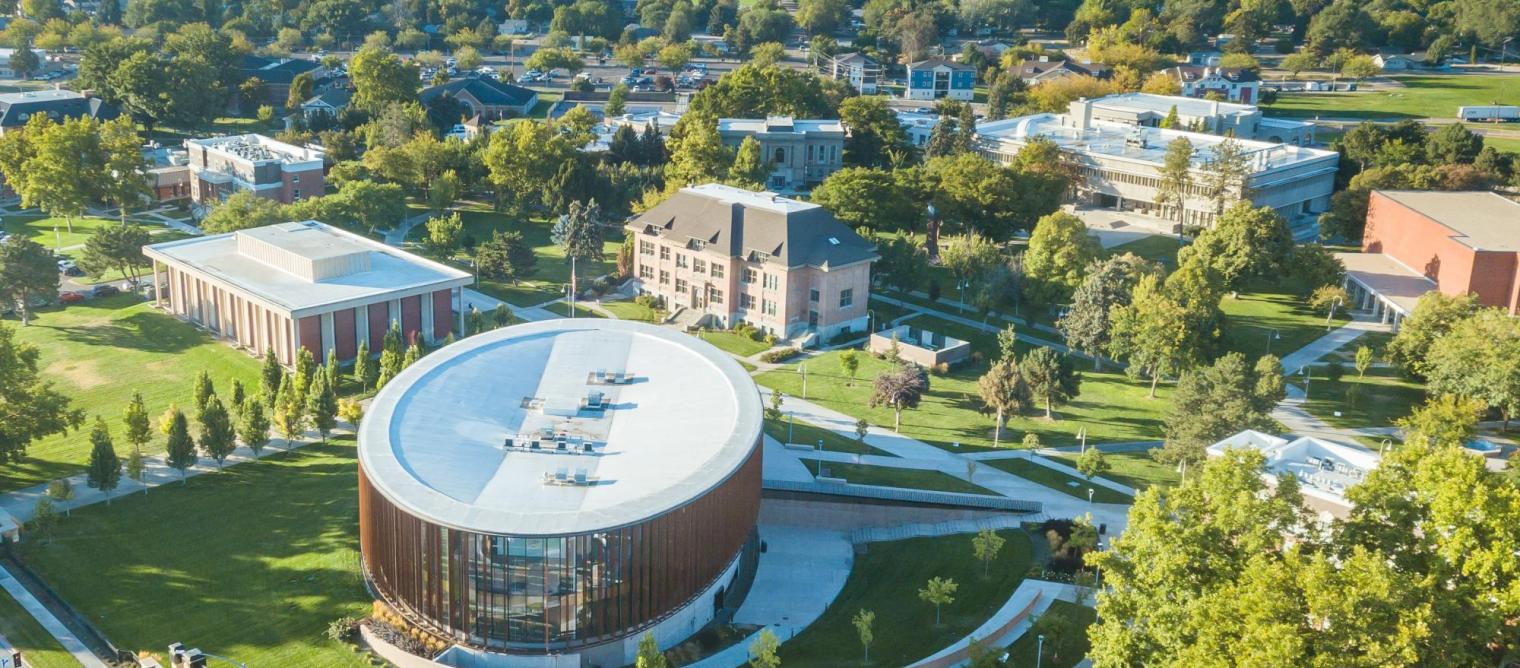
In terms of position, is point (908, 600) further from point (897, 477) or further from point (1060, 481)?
point (1060, 481)

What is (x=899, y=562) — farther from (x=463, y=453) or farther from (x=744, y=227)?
(x=744, y=227)

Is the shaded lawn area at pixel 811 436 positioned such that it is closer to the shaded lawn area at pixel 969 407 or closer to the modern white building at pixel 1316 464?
the shaded lawn area at pixel 969 407

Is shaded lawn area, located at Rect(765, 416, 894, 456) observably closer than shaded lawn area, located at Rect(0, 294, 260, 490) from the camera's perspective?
No

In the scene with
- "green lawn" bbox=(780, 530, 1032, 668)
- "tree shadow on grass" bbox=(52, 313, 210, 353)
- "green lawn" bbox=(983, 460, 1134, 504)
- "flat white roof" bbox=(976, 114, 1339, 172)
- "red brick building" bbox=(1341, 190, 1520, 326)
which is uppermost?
"flat white roof" bbox=(976, 114, 1339, 172)

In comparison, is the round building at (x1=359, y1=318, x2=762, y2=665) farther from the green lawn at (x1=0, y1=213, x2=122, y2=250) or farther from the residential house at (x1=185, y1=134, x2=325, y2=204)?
the green lawn at (x1=0, y1=213, x2=122, y2=250)

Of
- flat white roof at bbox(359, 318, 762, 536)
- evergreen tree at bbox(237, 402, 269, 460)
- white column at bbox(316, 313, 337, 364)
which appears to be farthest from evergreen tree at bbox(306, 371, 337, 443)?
white column at bbox(316, 313, 337, 364)

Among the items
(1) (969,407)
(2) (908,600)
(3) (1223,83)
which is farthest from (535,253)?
(3) (1223,83)

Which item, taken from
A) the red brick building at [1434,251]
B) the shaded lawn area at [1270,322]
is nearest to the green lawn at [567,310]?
the shaded lawn area at [1270,322]
